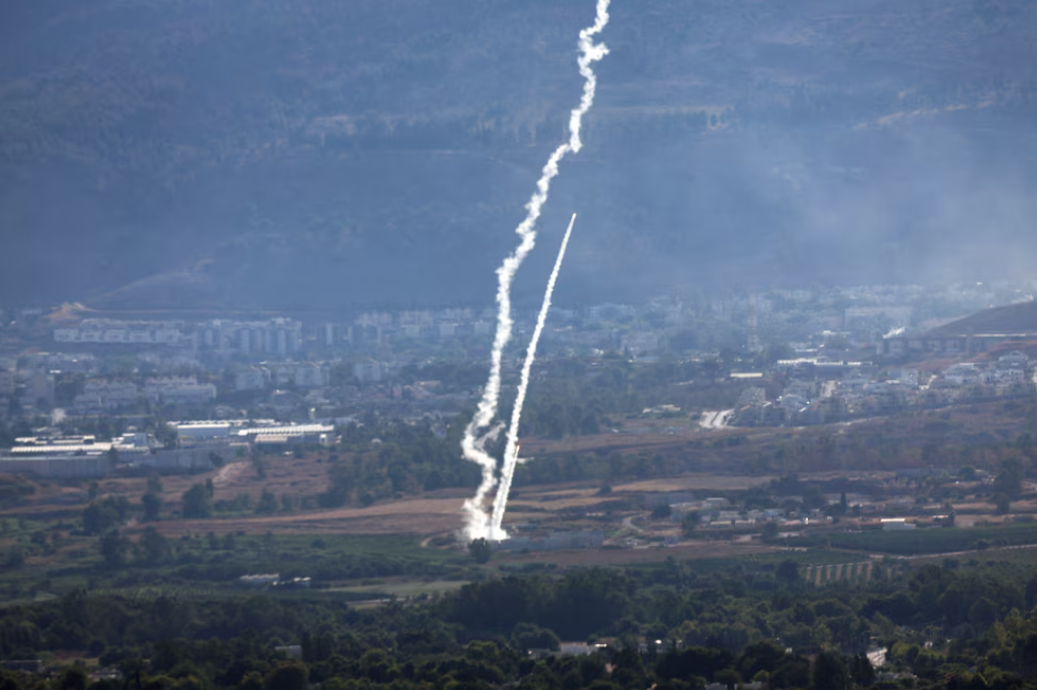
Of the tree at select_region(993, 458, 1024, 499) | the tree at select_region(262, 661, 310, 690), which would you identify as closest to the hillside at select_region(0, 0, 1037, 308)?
the tree at select_region(993, 458, 1024, 499)

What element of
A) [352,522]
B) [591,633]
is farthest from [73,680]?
[352,522]

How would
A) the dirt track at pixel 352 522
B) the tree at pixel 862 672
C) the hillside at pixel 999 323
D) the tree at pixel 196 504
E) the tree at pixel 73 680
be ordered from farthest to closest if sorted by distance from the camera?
1. the hillside at pixel 999 323
2. the tree at pixel 196 504
3. the dirt track at pixel 352 522
4. the tree at pixel 73 680
5. the tree at pixel 862 672

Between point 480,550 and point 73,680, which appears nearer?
point 73,680

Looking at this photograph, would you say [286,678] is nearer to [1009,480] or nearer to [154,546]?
[154,546]

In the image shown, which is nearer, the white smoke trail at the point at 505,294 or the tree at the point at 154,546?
the tree at the point at 154,546

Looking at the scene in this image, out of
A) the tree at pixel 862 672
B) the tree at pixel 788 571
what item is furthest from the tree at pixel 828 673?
the tree at pixel 788 571

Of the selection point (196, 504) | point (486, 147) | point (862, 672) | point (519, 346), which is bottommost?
point (862, 672)

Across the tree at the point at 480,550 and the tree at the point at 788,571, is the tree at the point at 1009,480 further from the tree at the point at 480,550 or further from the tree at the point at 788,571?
the tree at the point at 480,550
